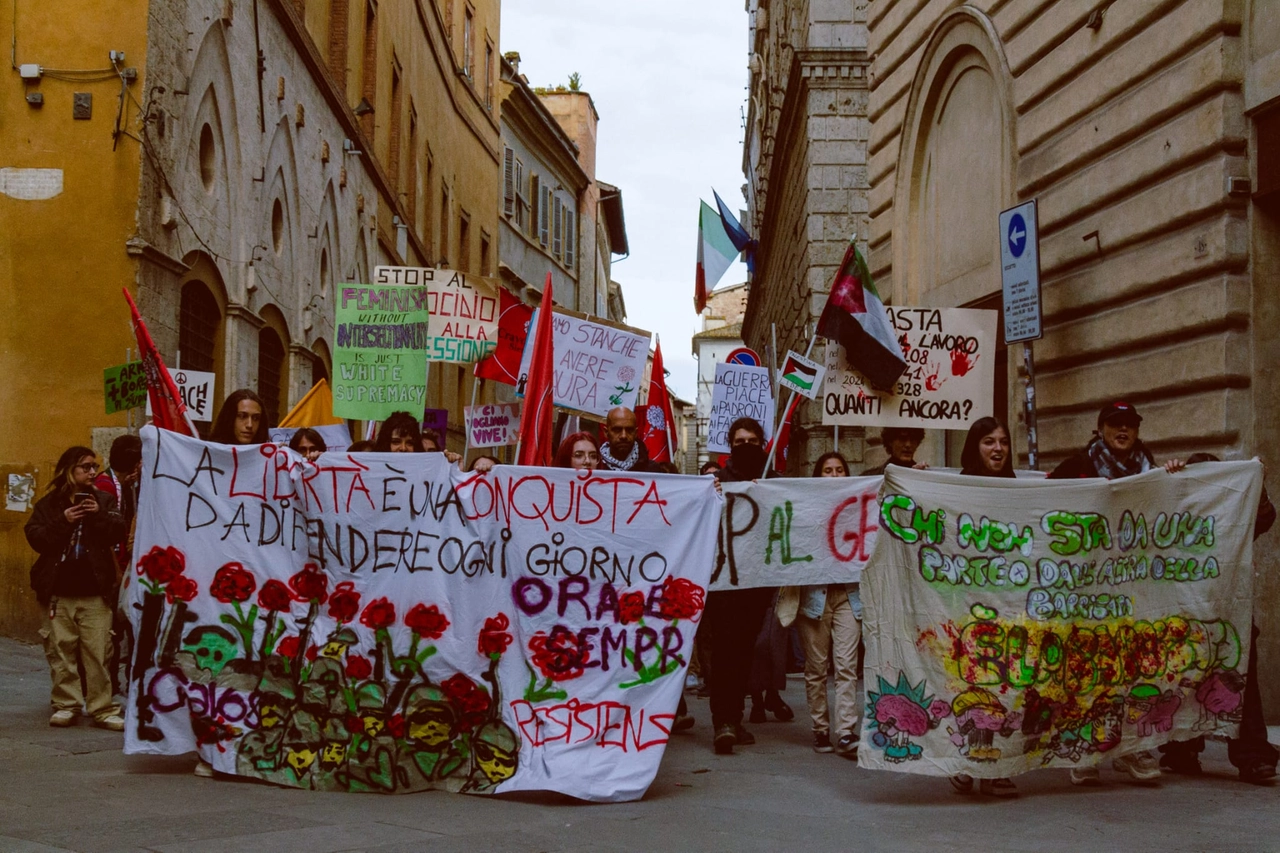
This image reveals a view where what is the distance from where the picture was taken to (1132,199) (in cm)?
983

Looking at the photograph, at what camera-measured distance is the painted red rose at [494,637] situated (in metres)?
6.61

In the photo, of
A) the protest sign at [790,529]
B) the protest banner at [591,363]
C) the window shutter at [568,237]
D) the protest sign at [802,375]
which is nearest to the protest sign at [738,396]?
the protest banner at [591,363]

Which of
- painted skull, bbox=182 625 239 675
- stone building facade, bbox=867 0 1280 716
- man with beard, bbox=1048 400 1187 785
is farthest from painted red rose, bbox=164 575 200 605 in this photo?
stone building facade, bbox=867 0 1280 716

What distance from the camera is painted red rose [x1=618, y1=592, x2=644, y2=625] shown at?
6.70 m

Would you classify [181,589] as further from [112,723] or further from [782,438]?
[782,438]

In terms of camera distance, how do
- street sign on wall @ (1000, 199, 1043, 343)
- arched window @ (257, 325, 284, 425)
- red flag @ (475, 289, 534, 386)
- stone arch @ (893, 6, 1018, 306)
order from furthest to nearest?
arched window @ (257, 325, 284, 425), red flag @ (475, 289, 534, 386), stone arch @ (893, 6, 1018, 306), street sign on wall @ (1000, 199, 1043, 343)

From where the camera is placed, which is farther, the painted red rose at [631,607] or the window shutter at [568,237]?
the window shutter at [568,237]

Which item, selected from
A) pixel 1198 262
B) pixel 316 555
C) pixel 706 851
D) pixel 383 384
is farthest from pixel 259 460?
pixel 1198 262

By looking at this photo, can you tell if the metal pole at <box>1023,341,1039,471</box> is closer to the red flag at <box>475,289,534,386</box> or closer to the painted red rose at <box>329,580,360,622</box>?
the painted red rose at <box>329,580,360,622</box>

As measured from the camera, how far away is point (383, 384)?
468 inches

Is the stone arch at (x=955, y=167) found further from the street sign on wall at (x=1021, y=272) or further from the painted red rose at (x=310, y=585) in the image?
the painted red rose at (x=310, y=585)

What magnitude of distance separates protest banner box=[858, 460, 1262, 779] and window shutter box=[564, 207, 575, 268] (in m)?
41.4

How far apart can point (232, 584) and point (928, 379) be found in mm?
5932

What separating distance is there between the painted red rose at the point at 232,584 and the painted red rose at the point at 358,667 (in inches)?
23.8
